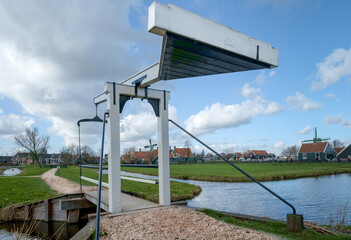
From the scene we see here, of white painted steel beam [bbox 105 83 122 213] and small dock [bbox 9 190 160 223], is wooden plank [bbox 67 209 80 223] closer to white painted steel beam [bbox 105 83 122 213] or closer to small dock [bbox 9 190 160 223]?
small dock [bbox 9 190 160 223]

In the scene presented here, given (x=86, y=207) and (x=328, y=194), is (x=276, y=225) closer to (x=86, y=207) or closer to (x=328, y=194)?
(x=86, y=207)

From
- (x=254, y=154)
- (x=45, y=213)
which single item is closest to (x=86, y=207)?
(x=45, y=213)

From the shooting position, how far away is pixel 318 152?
55.4 m

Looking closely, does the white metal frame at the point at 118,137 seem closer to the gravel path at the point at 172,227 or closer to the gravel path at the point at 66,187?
the gravel path at the point at 172,227

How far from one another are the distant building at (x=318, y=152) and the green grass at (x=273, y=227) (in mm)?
54463

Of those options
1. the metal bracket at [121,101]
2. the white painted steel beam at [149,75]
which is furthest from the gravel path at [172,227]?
the white painted steel beam at [149,75]

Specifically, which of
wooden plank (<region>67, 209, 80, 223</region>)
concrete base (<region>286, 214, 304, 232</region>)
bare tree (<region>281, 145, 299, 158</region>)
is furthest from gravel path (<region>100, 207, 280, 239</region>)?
bare tree (<region>281, 145, 299, 158</region>)

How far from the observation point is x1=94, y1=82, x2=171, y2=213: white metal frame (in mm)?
6062

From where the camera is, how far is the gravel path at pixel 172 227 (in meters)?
4.28

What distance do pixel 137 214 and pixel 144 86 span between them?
293cm

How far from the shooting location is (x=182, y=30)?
3.20 meters

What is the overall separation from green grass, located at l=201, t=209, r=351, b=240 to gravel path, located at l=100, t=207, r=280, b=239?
0.26 metres

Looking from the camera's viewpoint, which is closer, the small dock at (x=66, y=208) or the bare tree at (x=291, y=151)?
the small dock at (x=66, y=208)

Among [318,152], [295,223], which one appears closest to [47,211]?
[295,223]
